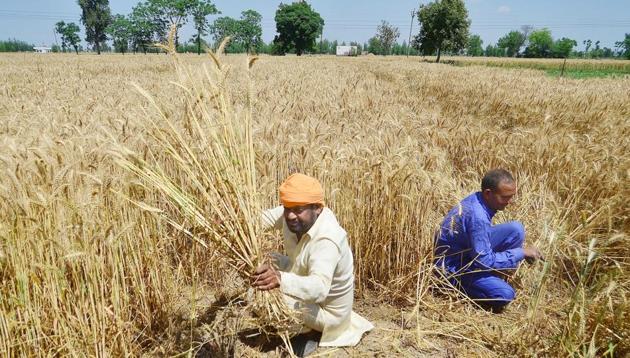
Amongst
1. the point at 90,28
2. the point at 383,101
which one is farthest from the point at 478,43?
the point at 383,101

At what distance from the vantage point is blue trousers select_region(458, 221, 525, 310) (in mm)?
2896

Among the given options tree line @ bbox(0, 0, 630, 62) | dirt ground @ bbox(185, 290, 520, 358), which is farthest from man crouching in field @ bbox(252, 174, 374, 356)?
tree line @ bbox(0, 0, 630, 62)

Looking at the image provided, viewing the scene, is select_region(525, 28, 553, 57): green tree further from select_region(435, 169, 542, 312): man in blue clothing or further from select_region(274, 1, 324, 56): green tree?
select_region(435, 169, 542, 312): man in blue clothing

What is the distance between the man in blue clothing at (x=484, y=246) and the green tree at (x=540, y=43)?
412ft

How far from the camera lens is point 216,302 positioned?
2947 mm

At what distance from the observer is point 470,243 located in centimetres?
294

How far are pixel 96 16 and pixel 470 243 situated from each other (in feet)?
323

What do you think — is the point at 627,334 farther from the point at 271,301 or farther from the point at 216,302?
the point at 216,302

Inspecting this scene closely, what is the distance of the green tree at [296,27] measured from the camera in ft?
241

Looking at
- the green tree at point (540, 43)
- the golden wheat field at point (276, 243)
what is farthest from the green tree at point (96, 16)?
the green tree at point (540, 43)

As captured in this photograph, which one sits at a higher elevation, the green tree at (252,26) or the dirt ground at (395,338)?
the green tree at (252,26)

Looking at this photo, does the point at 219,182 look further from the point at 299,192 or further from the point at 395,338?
the point at 395,338

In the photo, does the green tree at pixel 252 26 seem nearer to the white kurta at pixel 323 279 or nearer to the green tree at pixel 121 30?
the green tree at pixel 121 30

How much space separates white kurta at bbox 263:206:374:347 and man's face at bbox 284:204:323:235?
0.04 metres
